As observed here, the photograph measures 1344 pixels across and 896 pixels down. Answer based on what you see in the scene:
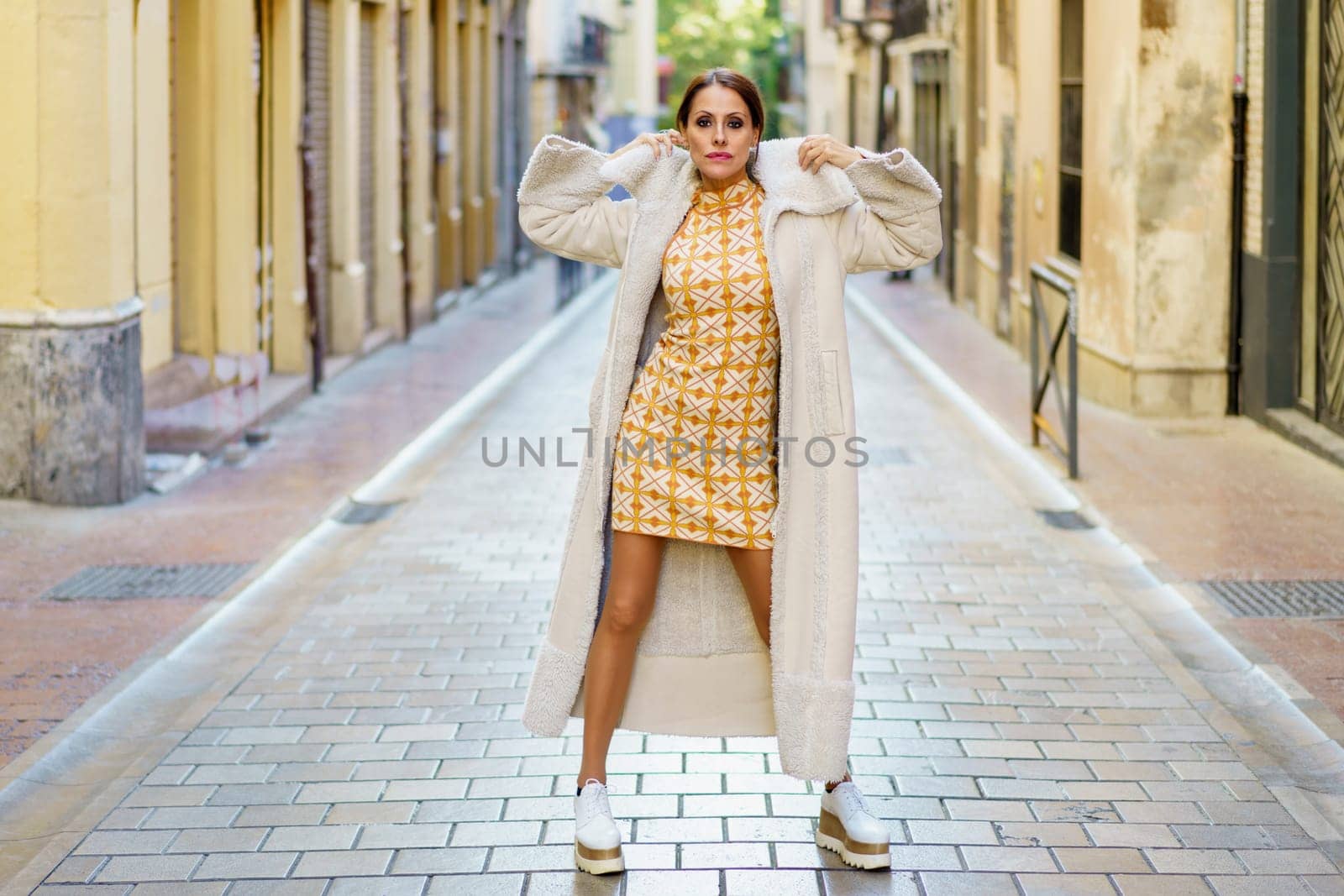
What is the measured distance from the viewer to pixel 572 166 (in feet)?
15.3

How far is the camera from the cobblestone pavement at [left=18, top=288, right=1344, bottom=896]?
468 cm

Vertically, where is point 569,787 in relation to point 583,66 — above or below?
below

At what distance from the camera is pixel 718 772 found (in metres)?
5.46

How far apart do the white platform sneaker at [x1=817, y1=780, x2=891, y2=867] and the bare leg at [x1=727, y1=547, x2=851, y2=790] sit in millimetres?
99

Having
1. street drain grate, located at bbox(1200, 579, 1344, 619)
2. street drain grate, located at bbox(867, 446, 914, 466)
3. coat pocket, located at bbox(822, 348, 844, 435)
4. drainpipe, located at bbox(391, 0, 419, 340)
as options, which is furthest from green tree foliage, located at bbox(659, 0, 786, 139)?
coat pocket, located at bbox(822, 348, 844, 435)

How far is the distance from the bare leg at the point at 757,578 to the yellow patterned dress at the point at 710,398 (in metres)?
0.03

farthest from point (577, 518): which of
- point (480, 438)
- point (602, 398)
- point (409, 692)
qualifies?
point (480, 438)

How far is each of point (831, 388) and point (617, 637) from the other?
2.57ft

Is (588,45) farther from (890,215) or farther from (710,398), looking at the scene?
(710,398)

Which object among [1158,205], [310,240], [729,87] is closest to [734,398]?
[729,87]

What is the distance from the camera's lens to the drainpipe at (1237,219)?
40.3ft

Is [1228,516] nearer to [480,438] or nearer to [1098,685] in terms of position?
[1098,685]

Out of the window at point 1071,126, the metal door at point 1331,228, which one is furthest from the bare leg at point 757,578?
the window at point 1071,126

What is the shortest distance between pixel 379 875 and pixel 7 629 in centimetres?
318
